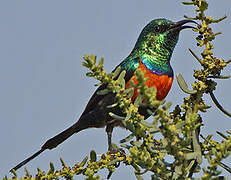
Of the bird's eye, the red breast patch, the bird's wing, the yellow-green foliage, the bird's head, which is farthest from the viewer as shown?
the bird's eye

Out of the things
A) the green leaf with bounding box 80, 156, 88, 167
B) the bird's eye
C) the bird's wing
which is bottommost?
the green leaf with bounding box 80, 156, 88, 167

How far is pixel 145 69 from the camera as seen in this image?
15.9 ft

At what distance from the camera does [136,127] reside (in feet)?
6.37

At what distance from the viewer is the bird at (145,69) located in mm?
4801

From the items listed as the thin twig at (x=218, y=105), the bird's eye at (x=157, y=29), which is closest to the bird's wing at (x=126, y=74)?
the bird's eye at (x=157, y=29)

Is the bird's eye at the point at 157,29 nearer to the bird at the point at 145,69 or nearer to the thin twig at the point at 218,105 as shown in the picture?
the bird at the point at 145,69

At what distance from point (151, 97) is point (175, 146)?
0.22 m

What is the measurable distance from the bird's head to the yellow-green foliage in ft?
8.14

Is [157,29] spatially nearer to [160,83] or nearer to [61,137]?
[160,83]

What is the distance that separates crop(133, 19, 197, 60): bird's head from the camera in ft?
16.5

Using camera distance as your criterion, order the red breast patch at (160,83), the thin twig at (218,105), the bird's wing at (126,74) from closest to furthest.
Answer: the thin twig at (218,105), the red breast patch at (160,83), the bird's wing at (126,74)

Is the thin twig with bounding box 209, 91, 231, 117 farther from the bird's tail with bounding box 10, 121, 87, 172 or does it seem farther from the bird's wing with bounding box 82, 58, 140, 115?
the bird's tail with bounding box 10, 121, 87, 172

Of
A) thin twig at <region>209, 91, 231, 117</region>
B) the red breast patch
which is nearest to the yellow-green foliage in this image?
thin twig at <region>209, 91, 231, 117</region>

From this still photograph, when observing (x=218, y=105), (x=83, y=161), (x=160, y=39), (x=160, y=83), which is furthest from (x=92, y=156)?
(x=160, y=39)
